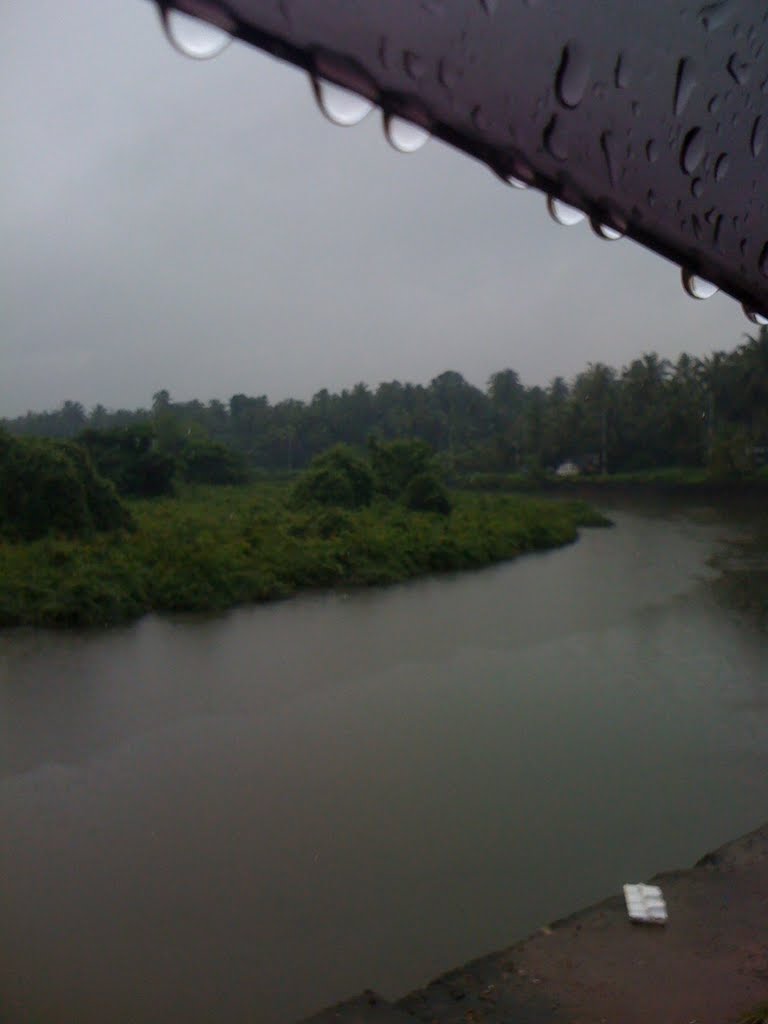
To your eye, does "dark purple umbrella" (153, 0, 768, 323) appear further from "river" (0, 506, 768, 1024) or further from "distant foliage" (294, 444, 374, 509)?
"distant foliage" (294, 444, 374, 509)

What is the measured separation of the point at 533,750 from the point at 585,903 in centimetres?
129

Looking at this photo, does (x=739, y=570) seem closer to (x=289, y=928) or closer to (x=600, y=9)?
(x=289, y=928)

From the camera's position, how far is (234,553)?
775 centimetres

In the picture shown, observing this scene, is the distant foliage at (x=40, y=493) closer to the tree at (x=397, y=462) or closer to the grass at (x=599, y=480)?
the tree at (x=397, y=462)

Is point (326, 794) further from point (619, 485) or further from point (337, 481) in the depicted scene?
point (619, 485)

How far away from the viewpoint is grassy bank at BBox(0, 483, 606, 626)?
6312 mm

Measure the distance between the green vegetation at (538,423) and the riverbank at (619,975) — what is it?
812cm

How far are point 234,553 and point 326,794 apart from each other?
13.6ft

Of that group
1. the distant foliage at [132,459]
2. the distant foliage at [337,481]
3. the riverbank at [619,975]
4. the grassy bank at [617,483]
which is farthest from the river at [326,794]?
the grassy bank at [617,483]

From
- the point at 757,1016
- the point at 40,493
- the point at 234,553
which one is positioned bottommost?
the point at 757,1016

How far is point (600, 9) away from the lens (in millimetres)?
665

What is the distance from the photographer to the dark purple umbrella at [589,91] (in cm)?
59

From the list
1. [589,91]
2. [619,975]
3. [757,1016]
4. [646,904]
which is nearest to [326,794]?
[646,904]

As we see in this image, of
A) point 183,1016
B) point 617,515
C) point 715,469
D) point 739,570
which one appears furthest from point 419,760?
point 617,515
